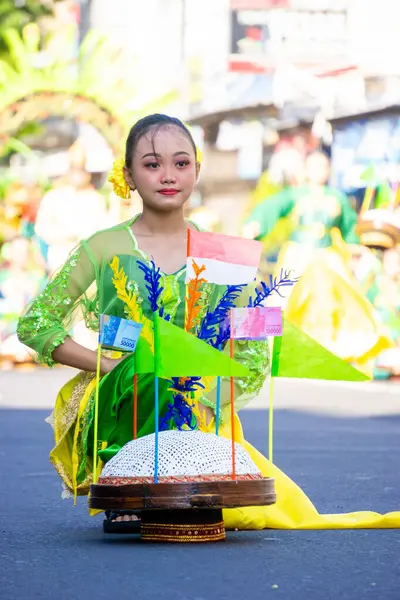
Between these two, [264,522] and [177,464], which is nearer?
[177,464]

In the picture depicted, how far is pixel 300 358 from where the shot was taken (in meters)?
5.22

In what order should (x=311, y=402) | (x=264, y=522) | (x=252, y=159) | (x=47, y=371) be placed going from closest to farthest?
(x=264, y=522) < (x=311, y=402) < (x=47, y=371) < (x=252, y=159)

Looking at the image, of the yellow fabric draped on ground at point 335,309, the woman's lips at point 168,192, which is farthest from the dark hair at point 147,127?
the yellow fabric draped on ground at point 335,309

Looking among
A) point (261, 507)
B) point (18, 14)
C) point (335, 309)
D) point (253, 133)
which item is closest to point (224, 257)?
point (261, 507)

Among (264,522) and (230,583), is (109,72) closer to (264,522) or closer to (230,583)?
(264,522)

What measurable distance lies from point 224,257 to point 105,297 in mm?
551

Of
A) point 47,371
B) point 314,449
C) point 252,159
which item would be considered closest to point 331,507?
point 314,449

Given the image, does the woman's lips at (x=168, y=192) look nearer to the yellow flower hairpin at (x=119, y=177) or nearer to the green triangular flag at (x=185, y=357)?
the yellow flower hairpin at (x=119, y=177)

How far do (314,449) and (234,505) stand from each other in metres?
4.59

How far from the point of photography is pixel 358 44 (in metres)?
30.6

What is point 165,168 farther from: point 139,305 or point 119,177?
point 139,305

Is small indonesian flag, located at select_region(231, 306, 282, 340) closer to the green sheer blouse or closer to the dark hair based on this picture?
the green sheer blouse

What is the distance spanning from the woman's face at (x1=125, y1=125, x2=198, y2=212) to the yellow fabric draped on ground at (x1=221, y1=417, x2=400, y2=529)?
74 centimetres

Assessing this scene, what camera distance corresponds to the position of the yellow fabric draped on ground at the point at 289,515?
554cm
